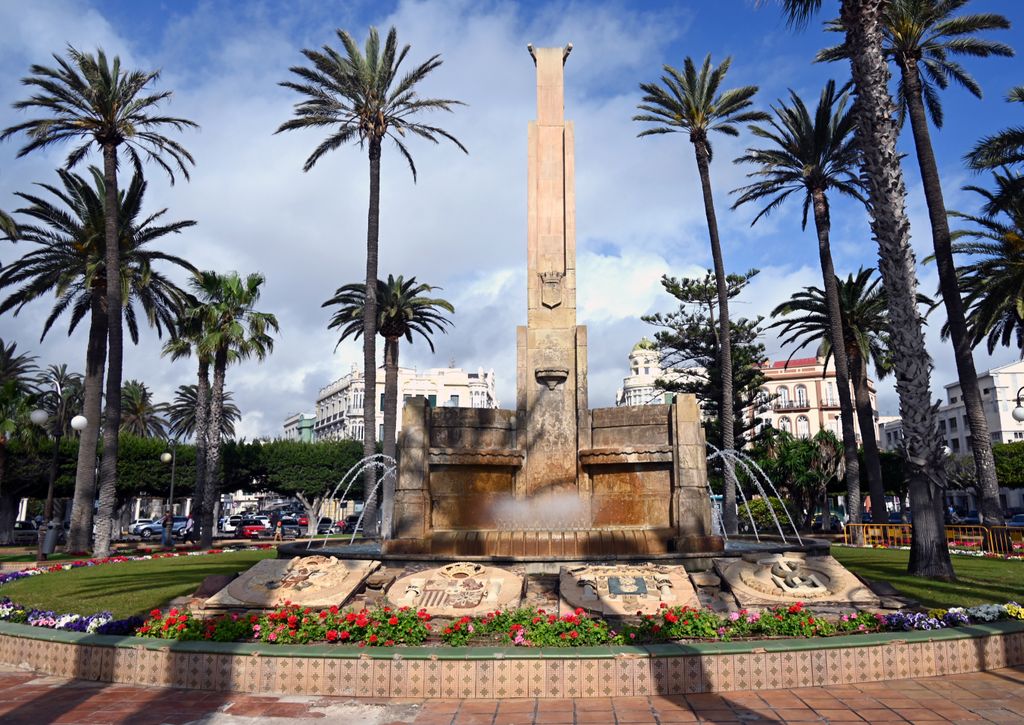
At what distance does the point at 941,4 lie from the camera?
25281 mm

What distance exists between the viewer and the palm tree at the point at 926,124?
23375 millimetres

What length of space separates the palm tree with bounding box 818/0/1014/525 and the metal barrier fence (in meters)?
0.68

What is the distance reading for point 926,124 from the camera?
25344mm

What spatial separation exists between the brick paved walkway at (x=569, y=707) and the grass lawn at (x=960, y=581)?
378cm

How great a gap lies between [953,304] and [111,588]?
23492mm

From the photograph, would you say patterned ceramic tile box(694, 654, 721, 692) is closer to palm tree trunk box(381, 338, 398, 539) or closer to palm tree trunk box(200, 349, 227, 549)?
palm tree trunk box(381, 338, 398, 539)

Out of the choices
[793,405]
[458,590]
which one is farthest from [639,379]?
[458,590]

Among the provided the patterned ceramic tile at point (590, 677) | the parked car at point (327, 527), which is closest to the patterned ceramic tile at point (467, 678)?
the patterned ceramic tile at point (590, 677)

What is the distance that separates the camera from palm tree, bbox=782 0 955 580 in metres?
14.8

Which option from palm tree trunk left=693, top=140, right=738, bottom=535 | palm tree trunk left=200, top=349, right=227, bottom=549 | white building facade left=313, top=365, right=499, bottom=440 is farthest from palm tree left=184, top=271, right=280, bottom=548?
white building facade left=313, top=365, right=499, bottom=440

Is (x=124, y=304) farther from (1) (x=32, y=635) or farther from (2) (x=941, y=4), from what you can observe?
(2) (x=941, y=4)

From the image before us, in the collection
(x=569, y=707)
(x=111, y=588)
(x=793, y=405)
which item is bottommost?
(x=569, y=707)

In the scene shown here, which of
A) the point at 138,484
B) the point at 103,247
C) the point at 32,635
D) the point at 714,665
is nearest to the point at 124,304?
the point at 103,247

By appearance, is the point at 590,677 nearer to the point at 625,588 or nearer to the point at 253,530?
the point at 625,588
